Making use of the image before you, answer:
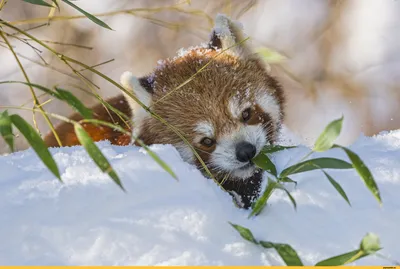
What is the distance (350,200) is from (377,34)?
4.46 meters

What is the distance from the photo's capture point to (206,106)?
243 cm

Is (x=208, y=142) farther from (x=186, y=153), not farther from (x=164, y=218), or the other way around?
(x=164, y=218)

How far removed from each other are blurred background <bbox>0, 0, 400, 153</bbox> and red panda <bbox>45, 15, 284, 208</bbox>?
102 inches

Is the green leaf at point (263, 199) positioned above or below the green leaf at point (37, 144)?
below

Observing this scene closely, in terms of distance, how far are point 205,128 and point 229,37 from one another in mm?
491

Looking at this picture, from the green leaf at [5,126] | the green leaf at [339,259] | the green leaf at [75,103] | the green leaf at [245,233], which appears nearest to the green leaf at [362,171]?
the green leaf at [339,259]

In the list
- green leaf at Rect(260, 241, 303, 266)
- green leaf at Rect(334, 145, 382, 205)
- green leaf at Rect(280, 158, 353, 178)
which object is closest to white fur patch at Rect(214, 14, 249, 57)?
green leaf at Rect(280, 158, 353, 178)

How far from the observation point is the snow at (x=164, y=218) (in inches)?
48.4

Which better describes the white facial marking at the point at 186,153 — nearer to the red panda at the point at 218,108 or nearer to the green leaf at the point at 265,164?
the red panda at the point at 218,108

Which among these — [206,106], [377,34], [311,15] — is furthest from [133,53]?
[206,106]

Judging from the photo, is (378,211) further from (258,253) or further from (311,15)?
(311,15)

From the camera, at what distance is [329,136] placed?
4.29 ft

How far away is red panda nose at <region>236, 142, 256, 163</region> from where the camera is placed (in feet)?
7.43

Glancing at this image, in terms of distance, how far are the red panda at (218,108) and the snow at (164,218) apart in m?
0.81
